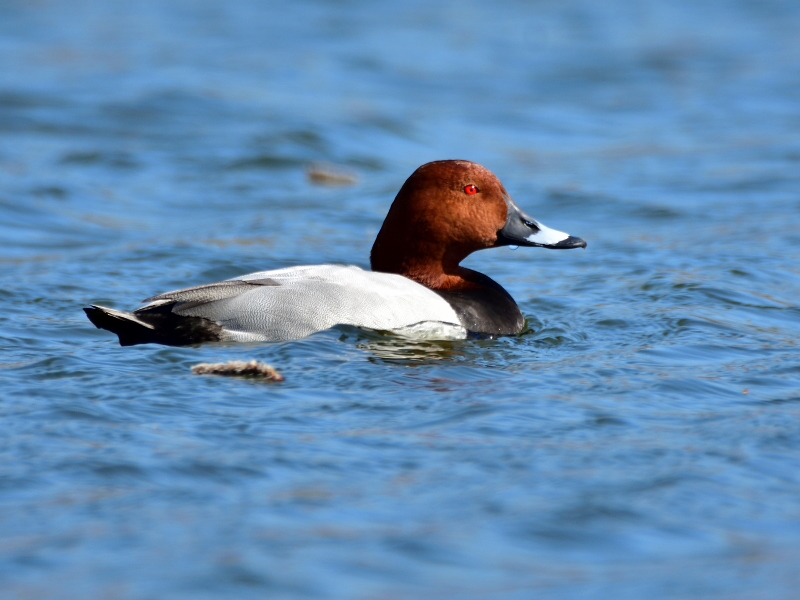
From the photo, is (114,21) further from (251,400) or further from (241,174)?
(251,400)

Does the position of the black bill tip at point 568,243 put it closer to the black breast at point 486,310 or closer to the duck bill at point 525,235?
the duck bill at point 525,235

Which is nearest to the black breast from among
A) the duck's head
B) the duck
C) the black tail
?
the duck

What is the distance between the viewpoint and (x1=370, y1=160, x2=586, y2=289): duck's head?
6.45 meters

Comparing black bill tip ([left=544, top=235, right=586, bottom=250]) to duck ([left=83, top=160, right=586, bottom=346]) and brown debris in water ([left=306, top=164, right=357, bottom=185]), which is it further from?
brown debris in water ([left=306, top=164, right=357, bottom=185])

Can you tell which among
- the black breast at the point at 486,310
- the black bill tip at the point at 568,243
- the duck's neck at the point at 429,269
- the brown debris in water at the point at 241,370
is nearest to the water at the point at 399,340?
the brown debris in water at the point at 241,370

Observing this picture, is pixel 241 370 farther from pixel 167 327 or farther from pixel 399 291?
pixel 399 291

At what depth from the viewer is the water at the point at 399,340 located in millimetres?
3686

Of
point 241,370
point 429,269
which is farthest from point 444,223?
point 241,370

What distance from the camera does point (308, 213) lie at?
10.0 metres

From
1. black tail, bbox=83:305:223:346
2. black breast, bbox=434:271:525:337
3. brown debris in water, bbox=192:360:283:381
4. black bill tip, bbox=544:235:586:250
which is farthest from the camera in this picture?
black bill tip, bbox=544:235:586:250

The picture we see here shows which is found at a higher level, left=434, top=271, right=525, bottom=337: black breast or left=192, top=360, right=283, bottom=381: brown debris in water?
left=434, top=271, right=525, bottom=337: black breast

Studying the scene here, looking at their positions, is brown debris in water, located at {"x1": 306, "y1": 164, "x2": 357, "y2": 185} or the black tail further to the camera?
brown debris in water, located at {"x1": 306, "y1": 164, "x2": 357, "y2": 185}

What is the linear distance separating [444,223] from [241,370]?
1.76 m

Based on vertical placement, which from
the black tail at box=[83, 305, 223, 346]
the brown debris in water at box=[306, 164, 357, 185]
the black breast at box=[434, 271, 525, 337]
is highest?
Answer: the brown debris in water at box=[306, 164, 357, 185]
